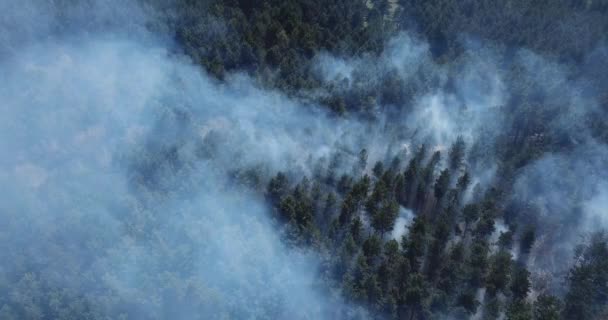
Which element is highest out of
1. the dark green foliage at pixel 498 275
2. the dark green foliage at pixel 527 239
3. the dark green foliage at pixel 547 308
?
the dark green foliage at pixel 527 239

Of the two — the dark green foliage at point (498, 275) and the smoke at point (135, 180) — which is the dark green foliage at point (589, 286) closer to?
the dark green foliage at point (498, 275)

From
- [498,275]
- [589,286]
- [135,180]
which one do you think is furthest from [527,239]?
[135,180]

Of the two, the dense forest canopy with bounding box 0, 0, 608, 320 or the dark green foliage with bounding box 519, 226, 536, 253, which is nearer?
the dense forest canopy with bounding box 0, 0, 608, 320

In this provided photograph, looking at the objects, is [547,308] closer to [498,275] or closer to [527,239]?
[498,275]

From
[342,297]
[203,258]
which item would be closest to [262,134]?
[203,258]

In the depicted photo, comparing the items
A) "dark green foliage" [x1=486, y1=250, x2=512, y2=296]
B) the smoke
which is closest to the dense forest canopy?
the smoke

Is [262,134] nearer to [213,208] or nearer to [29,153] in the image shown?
[213,208]

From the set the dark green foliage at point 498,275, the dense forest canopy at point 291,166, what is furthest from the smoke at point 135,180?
→ the dark green foliage at point 498,275

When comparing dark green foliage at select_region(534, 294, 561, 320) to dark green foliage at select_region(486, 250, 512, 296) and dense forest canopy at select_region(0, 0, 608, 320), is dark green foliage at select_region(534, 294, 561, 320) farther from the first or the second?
dark green foliage at select_region(486, 250, 512, 296)
